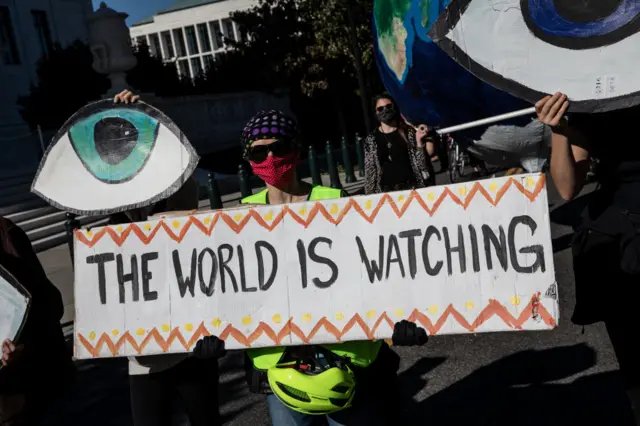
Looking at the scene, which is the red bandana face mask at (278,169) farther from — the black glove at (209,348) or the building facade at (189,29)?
the building facade at (189,29)

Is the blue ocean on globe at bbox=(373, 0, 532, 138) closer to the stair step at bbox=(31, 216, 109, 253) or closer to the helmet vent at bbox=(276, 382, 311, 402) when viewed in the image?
the helmet vent at bbox=(276, 382, 311, 402)

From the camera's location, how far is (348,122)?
4034 centimetres

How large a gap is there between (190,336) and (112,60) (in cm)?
1566

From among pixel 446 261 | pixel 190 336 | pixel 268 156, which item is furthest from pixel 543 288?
pixel 190 336

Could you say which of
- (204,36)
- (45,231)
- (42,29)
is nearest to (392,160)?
(45,231)

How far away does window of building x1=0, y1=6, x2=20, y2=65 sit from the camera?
29422 mm

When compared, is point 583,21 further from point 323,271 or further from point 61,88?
point 61,88

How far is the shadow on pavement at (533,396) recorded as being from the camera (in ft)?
14.6

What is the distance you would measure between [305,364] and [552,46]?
56.9 inches

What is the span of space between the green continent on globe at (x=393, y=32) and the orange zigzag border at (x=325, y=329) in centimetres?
375

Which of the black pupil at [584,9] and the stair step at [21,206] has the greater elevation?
the black pupil at [584,9]

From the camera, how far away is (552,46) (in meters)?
2.70

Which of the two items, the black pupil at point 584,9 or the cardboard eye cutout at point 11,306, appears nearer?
the black pupil at point 584,9

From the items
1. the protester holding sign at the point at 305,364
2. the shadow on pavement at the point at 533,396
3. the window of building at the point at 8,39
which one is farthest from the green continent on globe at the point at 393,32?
the window of building at the point at 8,39
